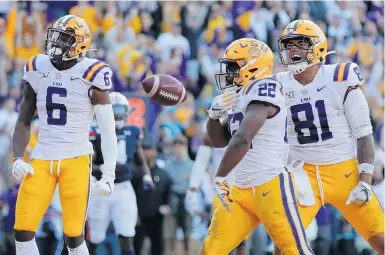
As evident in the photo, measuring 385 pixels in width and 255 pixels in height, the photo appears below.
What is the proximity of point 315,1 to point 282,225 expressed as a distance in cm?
854

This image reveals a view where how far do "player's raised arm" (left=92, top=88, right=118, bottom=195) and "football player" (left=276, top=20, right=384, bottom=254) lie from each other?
47.4 inches

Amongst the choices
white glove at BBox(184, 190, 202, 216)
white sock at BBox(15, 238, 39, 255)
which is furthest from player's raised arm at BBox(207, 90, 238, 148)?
white glove at BBox(184, 190, 202, 216)

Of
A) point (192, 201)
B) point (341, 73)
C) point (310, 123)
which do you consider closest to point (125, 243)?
point (192, 201)

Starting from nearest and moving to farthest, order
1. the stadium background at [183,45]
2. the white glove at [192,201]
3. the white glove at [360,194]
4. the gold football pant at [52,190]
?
the white glove at [360,194]
the gold football pant at [52,190]
the white glove at [192,201]
the stadium background at [183,45]

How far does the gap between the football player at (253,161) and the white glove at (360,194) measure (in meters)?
0.46

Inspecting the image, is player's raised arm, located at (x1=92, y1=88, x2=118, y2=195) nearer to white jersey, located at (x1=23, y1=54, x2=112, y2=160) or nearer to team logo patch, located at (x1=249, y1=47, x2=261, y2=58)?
white jersey, located at (x1=23, y1=54, x2=112, y2=160)

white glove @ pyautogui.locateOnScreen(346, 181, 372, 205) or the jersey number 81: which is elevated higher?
the jersey number 81

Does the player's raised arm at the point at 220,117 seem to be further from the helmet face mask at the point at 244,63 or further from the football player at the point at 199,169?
the football player at the point at 199,169

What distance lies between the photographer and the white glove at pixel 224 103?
19.1 feet

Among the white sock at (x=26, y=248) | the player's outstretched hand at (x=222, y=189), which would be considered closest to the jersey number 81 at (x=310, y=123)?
the player's outstretched hand at (x=222, y=189)

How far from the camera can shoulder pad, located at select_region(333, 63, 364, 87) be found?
5988mm

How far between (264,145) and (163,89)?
117cm

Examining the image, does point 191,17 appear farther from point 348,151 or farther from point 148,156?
point 348,151

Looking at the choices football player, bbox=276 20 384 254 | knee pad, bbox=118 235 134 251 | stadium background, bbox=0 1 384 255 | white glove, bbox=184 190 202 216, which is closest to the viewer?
football player, bbox=276 20 384 254
